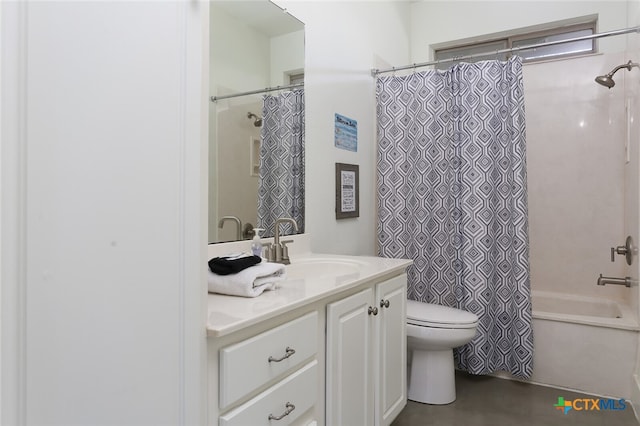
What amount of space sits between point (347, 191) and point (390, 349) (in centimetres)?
106

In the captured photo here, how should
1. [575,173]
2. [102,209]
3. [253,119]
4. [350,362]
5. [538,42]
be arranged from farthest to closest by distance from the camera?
[538,42] → [575,173] → [253,119] → [350,362] → [102,209]

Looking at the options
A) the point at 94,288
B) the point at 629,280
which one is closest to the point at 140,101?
the point at 94,288

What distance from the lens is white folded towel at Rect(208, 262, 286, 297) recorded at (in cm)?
121

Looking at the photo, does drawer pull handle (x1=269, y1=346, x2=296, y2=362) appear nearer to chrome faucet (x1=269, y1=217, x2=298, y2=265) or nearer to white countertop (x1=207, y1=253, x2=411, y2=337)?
white countertop (x1=207, y1=253, x2=411, y2=337)

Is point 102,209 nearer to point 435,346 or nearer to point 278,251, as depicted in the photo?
point 278,251

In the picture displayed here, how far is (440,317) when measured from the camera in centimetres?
224

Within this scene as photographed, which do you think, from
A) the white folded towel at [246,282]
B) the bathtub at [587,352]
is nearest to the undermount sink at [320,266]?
the white folded towel at [246,282]

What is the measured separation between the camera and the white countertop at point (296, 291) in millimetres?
983

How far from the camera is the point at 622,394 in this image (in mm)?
2299

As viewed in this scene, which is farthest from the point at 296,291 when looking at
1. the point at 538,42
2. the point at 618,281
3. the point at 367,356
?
the point at 538,42

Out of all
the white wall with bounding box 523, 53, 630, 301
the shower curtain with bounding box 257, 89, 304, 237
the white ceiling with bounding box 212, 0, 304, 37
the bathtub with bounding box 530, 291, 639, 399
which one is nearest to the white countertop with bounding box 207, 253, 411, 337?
the shower curtain with bounding box 257, 89, 304, 237

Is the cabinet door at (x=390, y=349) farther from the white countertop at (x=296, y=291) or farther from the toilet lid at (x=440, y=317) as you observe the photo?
the toilet lid at (x=440, y=317)

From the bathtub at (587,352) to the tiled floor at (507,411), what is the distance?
0.26ft

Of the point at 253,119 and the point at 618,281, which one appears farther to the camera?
the point at 618,281
